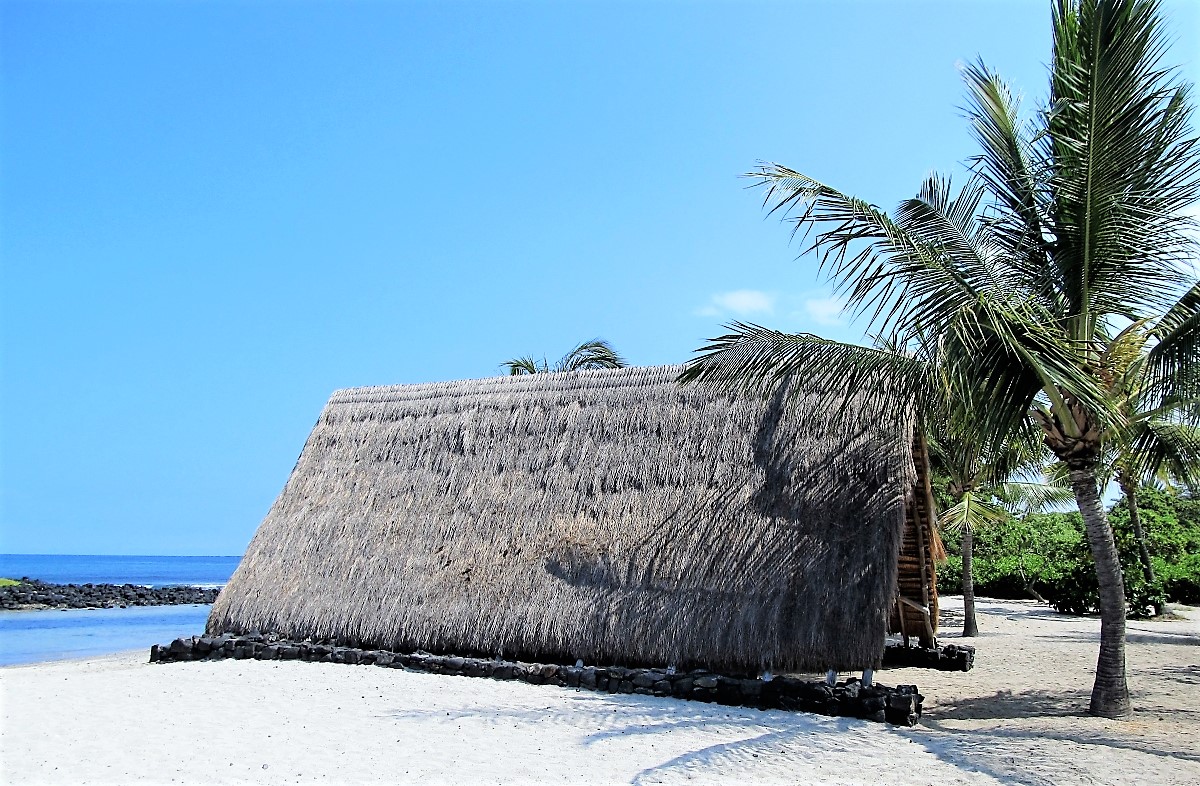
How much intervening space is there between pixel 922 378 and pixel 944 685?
3.38 m

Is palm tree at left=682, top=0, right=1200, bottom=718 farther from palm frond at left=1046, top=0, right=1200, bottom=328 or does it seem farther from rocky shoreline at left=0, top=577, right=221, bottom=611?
rocky shoreline at left=0, top=577, right=221, bottom=611

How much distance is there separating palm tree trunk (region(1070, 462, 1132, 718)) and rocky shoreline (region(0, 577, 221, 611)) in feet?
81.3

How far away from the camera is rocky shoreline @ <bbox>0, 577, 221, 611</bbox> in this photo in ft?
76.9

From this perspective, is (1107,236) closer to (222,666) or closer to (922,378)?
(922,378)

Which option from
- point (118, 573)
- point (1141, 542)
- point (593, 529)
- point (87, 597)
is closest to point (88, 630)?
point (87, 597)

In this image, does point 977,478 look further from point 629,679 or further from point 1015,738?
point 629,679

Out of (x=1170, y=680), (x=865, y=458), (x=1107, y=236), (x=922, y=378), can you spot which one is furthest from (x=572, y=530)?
(x=1170, y=680)

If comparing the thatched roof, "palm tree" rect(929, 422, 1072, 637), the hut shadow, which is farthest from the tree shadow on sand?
"palm tree" rect(929, 422, 1072, 637)

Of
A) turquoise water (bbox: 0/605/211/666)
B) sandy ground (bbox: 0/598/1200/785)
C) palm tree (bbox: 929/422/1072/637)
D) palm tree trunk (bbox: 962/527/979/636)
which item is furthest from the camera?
turquoise water (bbox: 0/605/211/666)

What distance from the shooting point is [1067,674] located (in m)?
8.62

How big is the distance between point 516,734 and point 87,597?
84.2ft

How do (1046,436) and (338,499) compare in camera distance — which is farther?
(338,499)

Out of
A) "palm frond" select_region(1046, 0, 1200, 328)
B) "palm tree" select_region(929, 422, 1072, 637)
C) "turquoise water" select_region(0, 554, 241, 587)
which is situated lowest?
"turquoise water" select_region(0, 554, 241, 587)

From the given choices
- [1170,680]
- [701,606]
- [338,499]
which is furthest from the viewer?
[338,499]
